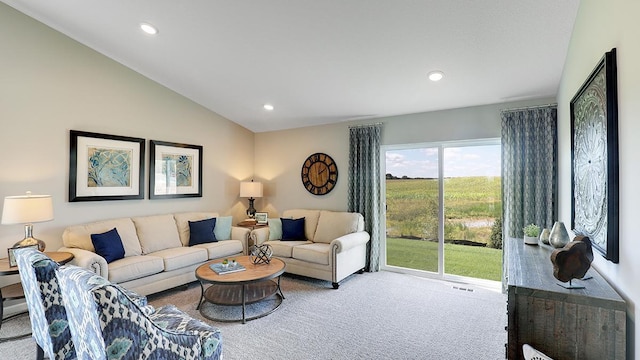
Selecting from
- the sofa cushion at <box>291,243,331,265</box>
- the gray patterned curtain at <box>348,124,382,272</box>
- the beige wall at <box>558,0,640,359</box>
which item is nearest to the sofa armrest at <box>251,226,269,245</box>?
the sofa cushion at <box>291,243,331,265</box>

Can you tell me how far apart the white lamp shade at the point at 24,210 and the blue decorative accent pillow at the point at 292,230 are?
9.69ft

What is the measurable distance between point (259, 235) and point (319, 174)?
4.89 ft

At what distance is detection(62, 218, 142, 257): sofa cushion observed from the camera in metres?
3.65

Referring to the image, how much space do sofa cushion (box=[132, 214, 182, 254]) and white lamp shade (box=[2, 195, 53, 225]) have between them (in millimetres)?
1202

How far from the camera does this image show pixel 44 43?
3.59 m

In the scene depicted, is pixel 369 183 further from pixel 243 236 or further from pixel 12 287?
pixel 12 287

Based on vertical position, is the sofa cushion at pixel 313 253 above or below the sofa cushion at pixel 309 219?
below

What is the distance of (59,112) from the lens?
3.71 metres

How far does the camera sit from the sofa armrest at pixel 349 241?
13.6ft

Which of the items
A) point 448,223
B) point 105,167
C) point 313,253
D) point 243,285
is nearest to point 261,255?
point 243,285

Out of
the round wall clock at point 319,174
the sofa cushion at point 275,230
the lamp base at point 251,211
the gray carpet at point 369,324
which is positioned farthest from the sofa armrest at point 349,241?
the lamp base at point 251,211

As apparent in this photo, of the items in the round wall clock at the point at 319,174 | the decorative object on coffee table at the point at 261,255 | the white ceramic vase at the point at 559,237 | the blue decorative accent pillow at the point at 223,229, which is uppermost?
the round wall clock at the point at 319,174

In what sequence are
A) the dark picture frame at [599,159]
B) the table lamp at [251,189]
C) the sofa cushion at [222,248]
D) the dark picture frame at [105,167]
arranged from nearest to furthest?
the dark picture frame at [599,159] → the dark picture frame at [105,167] → the sofa cushion at [222,248] → the table lamp at [251,189]

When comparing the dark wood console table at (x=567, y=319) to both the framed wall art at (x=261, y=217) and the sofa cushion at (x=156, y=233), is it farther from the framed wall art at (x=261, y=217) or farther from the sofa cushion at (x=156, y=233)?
the framed wall art at (x=261, y=217)
